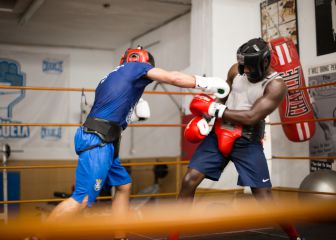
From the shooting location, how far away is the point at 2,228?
24.2 inches

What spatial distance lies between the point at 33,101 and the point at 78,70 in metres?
1.04

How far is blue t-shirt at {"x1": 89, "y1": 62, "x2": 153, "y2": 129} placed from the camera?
222 cm

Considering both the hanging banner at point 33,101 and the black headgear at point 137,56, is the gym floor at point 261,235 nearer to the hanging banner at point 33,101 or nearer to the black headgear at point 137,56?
the black headgear at point 137,56

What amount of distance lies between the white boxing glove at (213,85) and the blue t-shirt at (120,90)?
26 centimetres

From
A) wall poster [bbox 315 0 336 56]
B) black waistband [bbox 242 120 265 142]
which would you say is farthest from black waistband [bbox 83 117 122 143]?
wall poster [bbox 315 0 336 56]

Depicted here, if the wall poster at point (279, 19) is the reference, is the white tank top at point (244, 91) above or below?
below

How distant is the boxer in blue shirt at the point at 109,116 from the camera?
2.11 metres

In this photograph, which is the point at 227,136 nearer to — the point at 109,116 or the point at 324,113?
the point at 109,116

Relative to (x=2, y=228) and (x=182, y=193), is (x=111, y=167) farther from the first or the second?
(x=2, y=228)

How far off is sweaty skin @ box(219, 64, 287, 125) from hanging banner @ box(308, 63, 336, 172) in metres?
1.85

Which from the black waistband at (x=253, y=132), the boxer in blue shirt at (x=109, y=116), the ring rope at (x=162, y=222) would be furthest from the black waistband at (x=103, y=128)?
the ring rope at (x=162, y=222)

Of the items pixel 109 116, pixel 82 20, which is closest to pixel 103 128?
pixel 109 116

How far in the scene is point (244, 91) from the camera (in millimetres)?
2506

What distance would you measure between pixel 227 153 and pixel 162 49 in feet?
15.8
